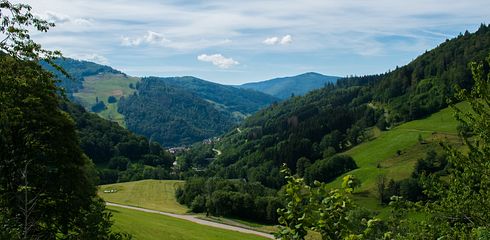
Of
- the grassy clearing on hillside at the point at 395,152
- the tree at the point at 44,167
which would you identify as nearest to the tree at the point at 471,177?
the tree at the point at 44,167

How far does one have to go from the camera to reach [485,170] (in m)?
15.7

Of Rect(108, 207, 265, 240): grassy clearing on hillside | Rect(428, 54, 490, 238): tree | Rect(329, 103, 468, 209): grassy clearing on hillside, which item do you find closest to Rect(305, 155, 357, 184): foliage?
Rect(329, 103, 468, 209): grassy clearing on hillside

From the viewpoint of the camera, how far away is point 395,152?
177125 millimetres

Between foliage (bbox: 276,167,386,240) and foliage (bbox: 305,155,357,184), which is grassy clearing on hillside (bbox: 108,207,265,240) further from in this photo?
foliage (bbox: 305,155,357,184)

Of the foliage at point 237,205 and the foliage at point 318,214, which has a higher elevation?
the foliage at point 318,214

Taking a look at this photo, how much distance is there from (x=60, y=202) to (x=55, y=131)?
4.68 meters

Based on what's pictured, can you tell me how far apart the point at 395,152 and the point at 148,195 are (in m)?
104

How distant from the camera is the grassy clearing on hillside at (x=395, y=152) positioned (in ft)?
510

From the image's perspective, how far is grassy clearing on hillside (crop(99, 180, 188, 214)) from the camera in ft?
354

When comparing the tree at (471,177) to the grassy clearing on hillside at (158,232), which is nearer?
the tree at (471,177)

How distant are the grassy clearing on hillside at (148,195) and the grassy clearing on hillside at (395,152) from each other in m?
60.9

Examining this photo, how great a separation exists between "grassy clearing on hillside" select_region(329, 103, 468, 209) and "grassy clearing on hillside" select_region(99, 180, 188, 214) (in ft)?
200

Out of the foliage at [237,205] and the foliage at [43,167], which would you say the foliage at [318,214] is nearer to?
the foliage at [43,167]

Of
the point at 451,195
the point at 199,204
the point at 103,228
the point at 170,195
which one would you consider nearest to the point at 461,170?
the point at 451,195
